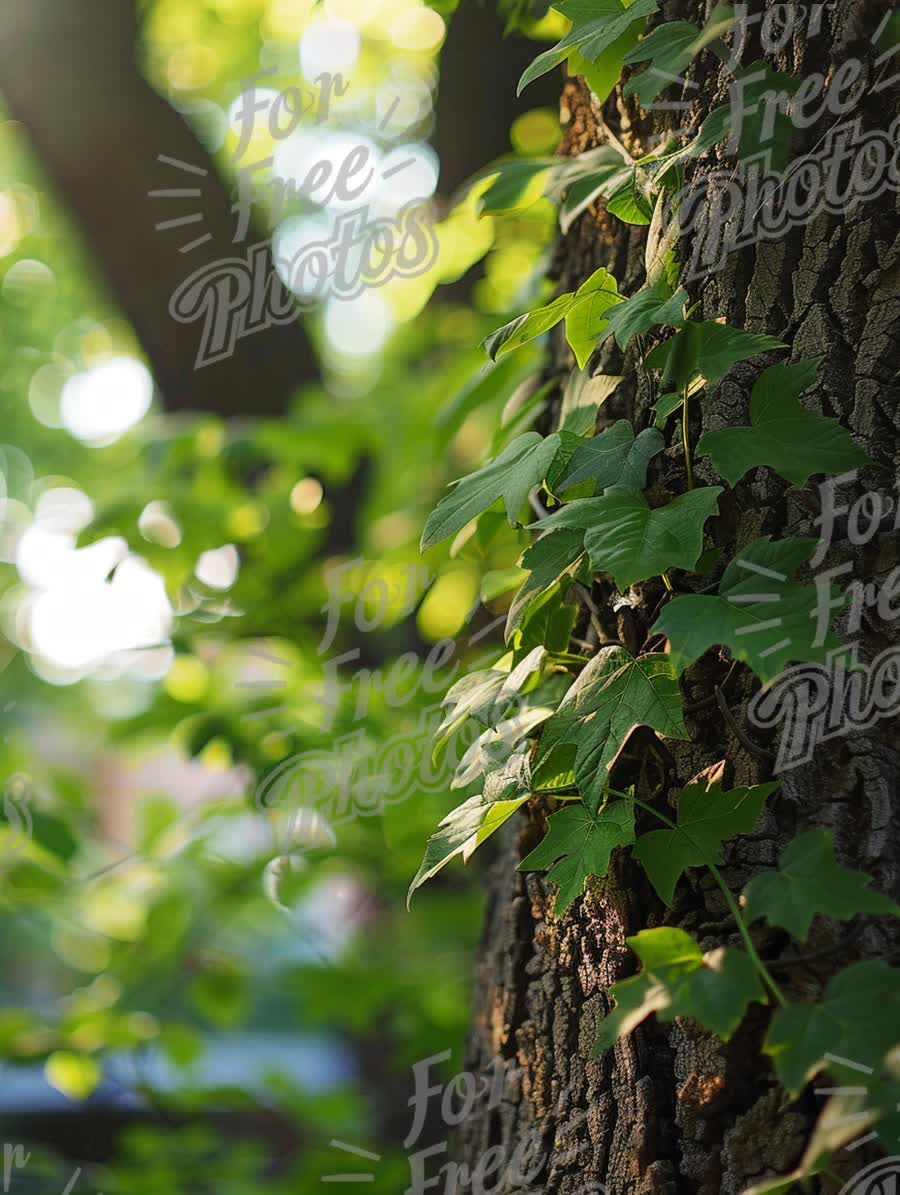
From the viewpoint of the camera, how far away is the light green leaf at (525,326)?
742 millimetres

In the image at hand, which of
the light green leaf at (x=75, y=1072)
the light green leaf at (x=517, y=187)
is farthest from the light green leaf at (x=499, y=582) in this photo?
the light green leaf at (x=75, y=1072)

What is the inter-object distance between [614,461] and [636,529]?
0.11 metres

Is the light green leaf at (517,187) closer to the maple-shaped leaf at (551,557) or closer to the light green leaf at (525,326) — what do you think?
the light green leaf at (525,326)

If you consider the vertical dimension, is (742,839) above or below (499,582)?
below

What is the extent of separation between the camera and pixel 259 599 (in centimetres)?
176

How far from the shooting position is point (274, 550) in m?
1.72

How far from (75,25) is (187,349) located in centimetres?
66

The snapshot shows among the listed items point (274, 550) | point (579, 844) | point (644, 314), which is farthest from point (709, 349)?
point (274, 550)

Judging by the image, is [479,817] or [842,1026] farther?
Result: [479,817]

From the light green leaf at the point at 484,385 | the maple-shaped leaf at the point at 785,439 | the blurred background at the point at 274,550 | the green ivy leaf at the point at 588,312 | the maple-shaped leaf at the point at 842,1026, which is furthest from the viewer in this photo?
the blurred background at the point at 274,550

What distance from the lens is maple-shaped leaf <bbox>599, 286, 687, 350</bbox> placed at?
0.65 m

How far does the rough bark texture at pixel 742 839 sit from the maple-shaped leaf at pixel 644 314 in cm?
11

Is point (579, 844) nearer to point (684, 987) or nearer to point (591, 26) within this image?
point (684, 987)

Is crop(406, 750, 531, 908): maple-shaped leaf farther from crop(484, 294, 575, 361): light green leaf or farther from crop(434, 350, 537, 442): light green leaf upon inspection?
crop(434, 350, 537, 442): light green leaf
